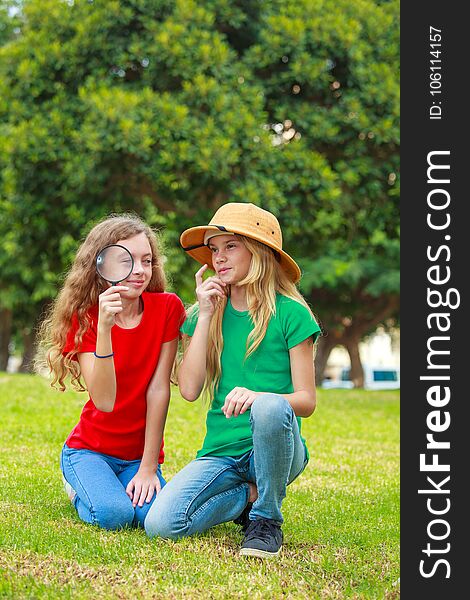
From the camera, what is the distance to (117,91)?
37.1 feet

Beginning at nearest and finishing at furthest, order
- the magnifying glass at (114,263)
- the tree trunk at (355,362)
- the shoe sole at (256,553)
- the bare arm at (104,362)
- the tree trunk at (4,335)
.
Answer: the shoe sole at (256,553) < the bare arm at (104,362) < the magnifying glass at (114,263) < the tree trunk at (4,335) < the tree trunk at (355,362)

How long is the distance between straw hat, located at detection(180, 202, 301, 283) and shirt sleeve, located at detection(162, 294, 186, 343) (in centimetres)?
32

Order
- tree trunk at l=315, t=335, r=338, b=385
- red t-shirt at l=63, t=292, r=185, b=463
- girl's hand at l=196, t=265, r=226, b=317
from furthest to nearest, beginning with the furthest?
tree trunk at l=315, t=335, r=338, b=385 < red t-shirt at l=63, t=292, r=185, b=463 < girl's hand at l=196, t=265, r=226, b=317

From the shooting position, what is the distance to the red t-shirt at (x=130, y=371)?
14.7 ft

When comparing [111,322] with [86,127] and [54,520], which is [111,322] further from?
[86,127]

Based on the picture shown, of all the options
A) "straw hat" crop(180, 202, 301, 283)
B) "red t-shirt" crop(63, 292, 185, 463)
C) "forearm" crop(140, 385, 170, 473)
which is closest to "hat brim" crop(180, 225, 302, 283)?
"straw hat" crop(180, 202, 301, 283)

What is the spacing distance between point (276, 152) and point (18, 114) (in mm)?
3699

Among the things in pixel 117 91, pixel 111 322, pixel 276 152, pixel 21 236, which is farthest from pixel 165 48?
pixel 111 322

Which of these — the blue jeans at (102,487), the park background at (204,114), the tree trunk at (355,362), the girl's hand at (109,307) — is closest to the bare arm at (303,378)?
the girl's hand at (109,307)

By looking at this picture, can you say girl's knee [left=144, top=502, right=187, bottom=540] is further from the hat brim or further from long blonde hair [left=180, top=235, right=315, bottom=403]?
the hat brim

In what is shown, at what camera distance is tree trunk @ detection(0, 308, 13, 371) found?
2388cm

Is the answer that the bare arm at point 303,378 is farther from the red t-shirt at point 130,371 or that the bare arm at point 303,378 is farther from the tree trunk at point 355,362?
the tree trunk at point 355,362

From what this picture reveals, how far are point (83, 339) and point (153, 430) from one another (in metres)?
0.58

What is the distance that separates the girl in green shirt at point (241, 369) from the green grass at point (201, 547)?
0.16 meters
